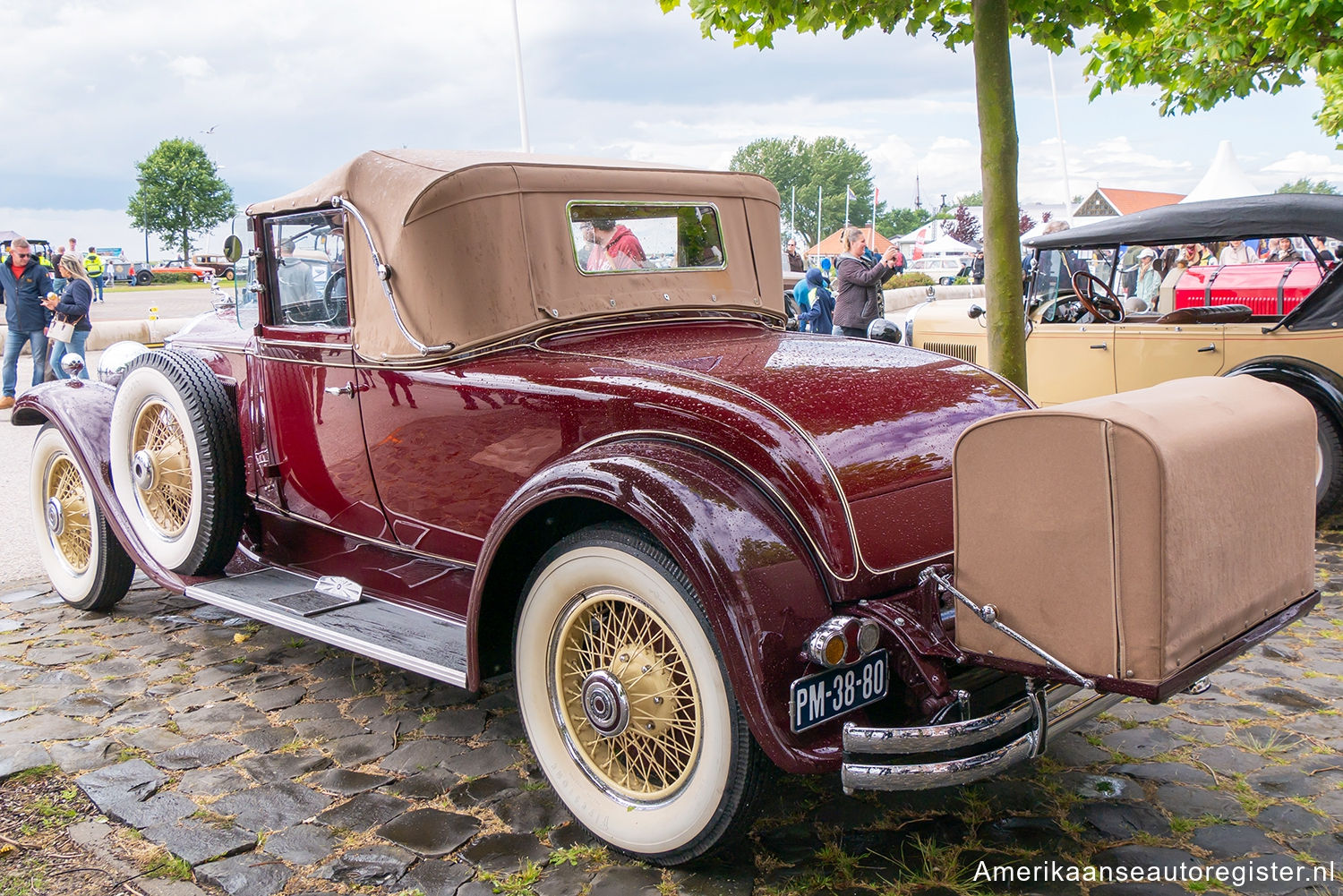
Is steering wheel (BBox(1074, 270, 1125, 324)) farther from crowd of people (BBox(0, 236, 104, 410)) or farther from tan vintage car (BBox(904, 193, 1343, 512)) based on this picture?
crowd of people (BBox(0, 236, 104, 410))

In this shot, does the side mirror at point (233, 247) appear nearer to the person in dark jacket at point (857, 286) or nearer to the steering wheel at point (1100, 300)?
the steering wheel at point (1100, 300)

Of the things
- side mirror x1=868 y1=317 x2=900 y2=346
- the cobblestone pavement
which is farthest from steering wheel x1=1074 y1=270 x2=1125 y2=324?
the cobblestone pavement

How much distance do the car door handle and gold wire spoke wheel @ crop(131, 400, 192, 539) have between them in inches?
37.4

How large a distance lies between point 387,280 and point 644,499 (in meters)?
1.56

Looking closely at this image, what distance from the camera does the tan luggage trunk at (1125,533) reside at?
208 cm

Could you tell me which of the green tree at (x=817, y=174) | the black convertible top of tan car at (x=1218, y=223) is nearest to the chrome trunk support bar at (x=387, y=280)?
the black convertible top of tan car at (x=1218, y=223)

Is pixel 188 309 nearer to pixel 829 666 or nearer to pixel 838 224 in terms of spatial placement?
pixel 829 666

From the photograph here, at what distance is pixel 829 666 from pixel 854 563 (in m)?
0.31

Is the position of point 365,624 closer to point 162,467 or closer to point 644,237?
point 162,467

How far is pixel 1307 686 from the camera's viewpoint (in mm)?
3836

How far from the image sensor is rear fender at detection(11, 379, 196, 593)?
4.29 metres

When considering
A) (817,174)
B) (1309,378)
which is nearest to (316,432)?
(1309,378)

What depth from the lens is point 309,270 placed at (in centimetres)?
406

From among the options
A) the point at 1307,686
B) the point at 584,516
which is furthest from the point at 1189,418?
the point at 1307,686
